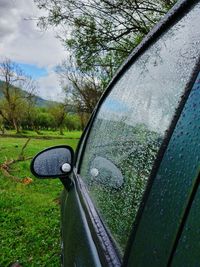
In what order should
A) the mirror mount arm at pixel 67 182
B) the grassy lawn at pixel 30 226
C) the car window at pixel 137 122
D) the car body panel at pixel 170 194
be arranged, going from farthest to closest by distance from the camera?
1. the grassy lawn at pixel 30 226
2. the mirror mount arm at pixel 67 182
3. the car window at pixel 137 122
4. the car body panel at pixel 170 194

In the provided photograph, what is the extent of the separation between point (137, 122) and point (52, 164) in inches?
43.2

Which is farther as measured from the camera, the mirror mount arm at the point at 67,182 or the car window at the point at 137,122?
the mirror mount arm at the point at 67,182

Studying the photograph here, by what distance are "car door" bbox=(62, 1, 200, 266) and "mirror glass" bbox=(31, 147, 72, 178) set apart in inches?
14.9

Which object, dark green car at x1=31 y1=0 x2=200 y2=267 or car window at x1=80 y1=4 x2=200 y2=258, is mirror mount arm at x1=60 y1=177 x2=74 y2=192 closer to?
dark green car at x1=31 y1=0 x2=200 y2=267

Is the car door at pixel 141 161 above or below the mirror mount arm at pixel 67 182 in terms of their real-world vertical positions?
above

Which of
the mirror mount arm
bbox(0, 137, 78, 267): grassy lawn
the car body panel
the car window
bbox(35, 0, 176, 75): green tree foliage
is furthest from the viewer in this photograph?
bbox(35, 0, 176, 75): green tree foliage

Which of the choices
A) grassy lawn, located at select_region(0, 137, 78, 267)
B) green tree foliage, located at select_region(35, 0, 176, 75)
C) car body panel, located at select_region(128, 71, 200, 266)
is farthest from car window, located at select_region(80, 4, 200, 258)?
green tree foliage, located at select_region(35, 0, 176, 75)

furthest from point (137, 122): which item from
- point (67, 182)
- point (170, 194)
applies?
point (67, 182)

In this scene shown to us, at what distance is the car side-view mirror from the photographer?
2.44 metres

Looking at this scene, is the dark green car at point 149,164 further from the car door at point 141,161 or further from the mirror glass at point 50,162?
the mirror glass at point 50,162

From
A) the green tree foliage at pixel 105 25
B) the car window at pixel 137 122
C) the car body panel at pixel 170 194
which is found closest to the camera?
the car body panel at pixel 170 194

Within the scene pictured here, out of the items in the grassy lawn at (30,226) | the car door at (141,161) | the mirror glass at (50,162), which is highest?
the car door at (141,161)

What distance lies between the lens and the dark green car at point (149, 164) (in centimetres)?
82

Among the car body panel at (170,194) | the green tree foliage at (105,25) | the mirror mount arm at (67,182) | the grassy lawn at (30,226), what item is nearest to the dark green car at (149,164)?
the car body panel at (170,194)
